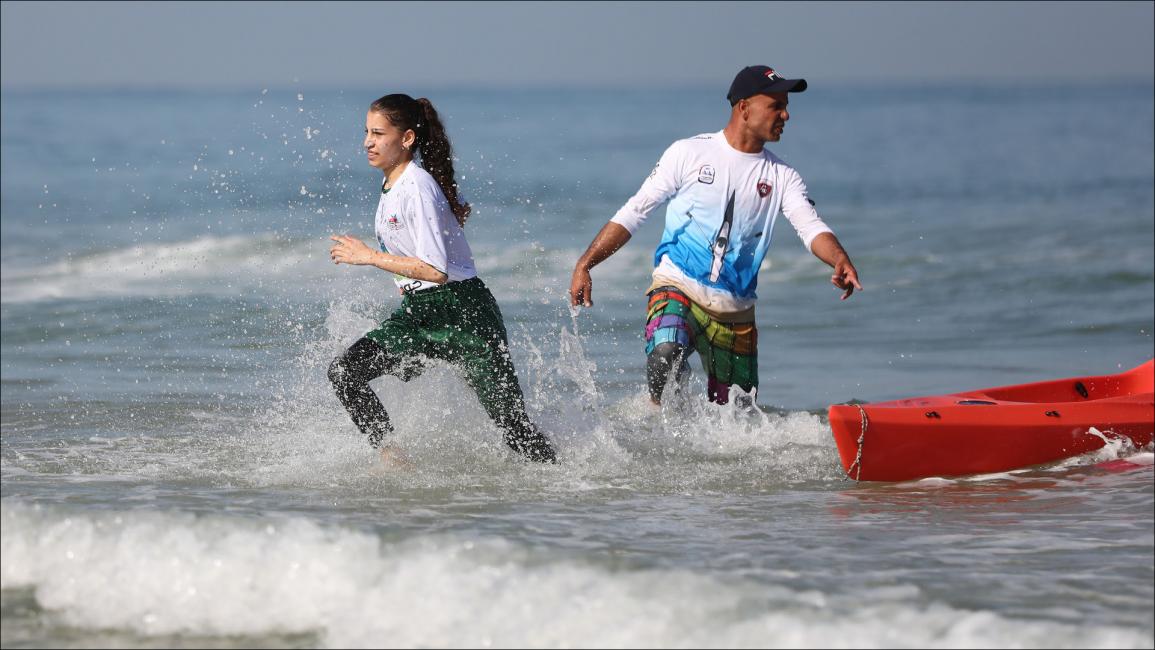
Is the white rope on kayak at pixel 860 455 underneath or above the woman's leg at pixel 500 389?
underneath

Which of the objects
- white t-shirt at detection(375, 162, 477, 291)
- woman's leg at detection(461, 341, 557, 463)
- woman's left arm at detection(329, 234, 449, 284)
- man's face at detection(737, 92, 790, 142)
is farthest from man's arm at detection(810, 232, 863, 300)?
woman's left arm at detection(329, 234, 449, 284)

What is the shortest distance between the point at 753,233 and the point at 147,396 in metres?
4.60

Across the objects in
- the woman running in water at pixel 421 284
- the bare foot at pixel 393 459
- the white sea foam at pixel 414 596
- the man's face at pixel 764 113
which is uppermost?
the man's face at pixel 764 113

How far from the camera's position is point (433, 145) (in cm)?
630

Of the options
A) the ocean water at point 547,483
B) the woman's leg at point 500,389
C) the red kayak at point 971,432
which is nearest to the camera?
the ocean water at point 547,483

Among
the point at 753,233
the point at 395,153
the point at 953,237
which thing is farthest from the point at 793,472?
the point at 953,237

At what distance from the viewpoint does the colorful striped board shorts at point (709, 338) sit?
23.5ft

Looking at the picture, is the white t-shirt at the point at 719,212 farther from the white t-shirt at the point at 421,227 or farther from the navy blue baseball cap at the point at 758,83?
the white t-shirt at the point at 421,227

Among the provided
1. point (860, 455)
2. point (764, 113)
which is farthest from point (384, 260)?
point (860, 455)

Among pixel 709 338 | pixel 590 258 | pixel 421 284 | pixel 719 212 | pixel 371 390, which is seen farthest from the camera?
pixel 709 338

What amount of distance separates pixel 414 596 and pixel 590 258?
2.44m

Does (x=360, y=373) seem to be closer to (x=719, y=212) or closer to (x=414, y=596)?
(x=414, y=596)

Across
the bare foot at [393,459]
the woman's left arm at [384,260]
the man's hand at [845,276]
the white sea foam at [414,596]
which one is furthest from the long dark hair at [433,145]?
the man's hand at [845,276]

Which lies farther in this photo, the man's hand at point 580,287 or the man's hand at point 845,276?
the man's hand at point 580,287
